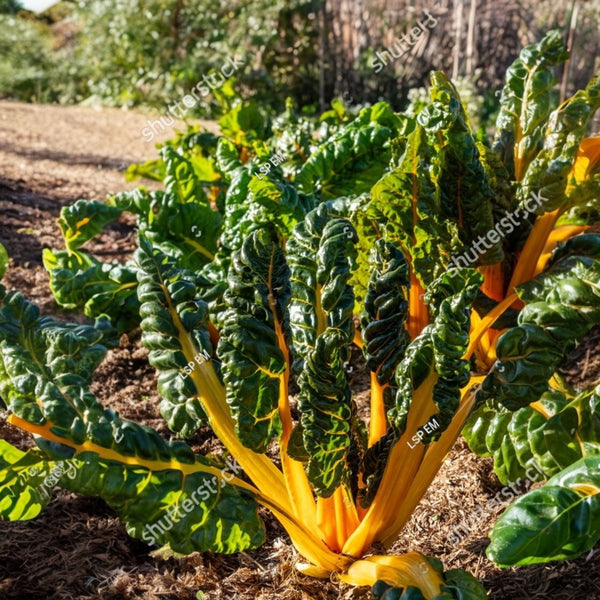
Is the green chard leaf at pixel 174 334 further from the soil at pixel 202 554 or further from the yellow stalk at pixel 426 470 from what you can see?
the yellow stalk at pixel 426 470

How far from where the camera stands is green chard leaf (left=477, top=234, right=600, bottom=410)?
1770mm

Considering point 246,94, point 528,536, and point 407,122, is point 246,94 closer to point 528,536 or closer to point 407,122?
point 407,122

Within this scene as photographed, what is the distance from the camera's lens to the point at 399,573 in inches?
63.5

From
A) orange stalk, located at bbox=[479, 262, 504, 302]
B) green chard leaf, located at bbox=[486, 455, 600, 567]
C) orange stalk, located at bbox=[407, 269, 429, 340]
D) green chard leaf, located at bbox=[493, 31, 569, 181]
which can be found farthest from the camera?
green chard leaf, located at bbox=[493, 31, 569, 181]

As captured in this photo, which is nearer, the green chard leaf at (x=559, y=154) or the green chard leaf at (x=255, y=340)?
the green chard leaf at (x=255, y=340)

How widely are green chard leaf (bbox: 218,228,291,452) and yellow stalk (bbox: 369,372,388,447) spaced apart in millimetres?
281

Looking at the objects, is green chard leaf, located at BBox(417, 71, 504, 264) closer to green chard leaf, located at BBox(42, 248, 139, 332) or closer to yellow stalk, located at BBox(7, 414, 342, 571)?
yellow stalk, located at BBox(7, 414, 342, 571)

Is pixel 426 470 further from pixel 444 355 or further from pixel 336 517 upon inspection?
pixel 444 355

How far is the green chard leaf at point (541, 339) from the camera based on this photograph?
1.77 meters

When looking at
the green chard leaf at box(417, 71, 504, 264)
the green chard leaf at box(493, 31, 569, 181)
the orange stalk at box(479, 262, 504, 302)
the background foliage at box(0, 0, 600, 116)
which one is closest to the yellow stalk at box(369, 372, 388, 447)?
the green chard leaf at box(417, 71, 504, 264)

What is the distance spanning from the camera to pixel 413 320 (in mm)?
2270

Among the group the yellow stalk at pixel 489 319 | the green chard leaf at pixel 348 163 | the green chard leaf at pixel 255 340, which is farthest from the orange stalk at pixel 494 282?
the green chard leaf at pixel 255 340

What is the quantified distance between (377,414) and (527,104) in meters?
1.51

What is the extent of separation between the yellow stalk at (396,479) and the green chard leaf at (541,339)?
143mm
